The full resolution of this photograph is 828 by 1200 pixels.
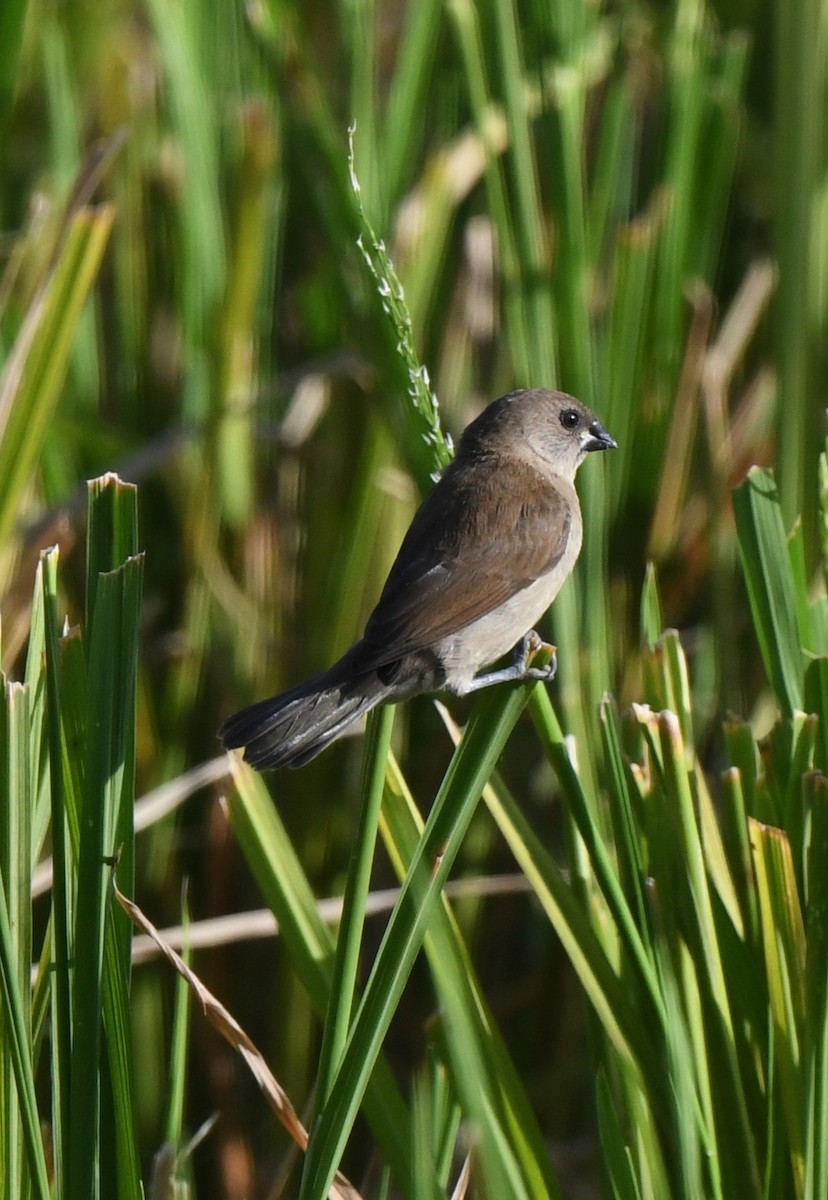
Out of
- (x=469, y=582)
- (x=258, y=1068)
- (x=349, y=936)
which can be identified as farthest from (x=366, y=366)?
(x=349, y=936)

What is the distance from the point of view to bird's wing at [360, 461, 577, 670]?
64.2 inches

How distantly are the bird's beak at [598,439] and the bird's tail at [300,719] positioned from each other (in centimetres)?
60

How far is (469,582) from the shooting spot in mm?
1733

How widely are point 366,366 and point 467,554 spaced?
0.74 meters

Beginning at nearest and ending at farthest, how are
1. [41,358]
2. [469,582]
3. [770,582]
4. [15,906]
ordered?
[15,906] < [770,582] < [469,582] < [41,358]

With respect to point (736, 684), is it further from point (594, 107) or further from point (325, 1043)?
point (594, 107)

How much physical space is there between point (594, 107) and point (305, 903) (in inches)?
79.9

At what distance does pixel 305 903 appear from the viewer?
1.45 m

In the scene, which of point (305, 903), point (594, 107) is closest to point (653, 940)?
point (305, 903)

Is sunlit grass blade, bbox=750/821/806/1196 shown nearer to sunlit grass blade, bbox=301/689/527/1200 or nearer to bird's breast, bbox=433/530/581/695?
sunlit grass blade, bbox=301/689/527/1200

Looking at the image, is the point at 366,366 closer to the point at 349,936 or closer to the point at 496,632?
the point at 496,632

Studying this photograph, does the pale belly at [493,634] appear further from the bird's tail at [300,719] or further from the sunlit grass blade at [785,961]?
the sunlit grass blade at [785,961]

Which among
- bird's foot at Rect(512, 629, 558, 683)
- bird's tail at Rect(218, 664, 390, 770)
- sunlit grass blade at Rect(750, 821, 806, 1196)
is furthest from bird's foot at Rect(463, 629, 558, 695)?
sunlit grass blade at Rect(750, 821, 806, 1196)

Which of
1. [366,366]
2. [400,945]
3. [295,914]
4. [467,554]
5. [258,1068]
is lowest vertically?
[258,1068]
